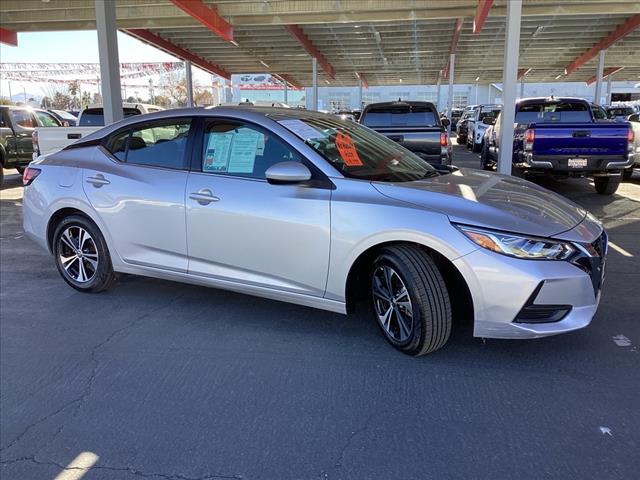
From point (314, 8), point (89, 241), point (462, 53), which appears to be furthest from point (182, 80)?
point (89, 241)

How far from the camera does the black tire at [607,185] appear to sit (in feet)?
32.7

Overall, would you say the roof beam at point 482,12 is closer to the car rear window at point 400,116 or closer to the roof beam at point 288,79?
the car rear window at point 400,116

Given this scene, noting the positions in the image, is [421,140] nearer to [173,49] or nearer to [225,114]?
[225,114]

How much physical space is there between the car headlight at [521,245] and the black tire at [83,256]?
3.23 metres

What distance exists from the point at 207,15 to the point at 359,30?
6.96 meters

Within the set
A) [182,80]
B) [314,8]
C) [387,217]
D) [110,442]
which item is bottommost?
[110,442]

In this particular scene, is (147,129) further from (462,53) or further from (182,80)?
(182,80)

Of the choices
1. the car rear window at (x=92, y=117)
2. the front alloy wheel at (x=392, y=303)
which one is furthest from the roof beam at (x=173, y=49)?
the front alloy wheel at (x=392, y=303)

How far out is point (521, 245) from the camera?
3.22 metres

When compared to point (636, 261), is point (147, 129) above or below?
above

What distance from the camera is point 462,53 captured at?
27250 mm

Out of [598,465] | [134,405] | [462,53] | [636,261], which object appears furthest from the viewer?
[462,53]

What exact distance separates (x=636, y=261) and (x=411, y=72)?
1226 inches

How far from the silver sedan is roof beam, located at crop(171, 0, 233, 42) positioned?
11298mm
